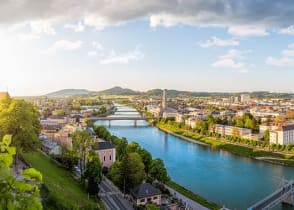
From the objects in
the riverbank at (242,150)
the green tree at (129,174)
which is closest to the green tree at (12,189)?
the green tree at (129,174)

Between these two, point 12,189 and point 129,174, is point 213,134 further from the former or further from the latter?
point 12,189

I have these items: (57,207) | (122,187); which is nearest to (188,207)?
(122,187)

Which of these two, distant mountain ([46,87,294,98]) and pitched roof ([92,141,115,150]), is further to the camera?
distant mountain ([46,87,294,98])

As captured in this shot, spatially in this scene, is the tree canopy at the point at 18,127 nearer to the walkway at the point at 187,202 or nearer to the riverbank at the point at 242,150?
the walkway at the point at 187,202

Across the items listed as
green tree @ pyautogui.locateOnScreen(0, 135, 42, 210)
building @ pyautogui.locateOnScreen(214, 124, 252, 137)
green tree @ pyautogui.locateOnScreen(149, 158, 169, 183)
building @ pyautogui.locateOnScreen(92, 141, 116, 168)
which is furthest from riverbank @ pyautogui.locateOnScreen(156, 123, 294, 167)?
green tree @ pyautogui.locateOnScreen(0, 135, 42, 210)

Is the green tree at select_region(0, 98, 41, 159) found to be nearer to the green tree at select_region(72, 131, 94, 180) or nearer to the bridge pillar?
the green tree at select_region(72, 131, 94, 180)

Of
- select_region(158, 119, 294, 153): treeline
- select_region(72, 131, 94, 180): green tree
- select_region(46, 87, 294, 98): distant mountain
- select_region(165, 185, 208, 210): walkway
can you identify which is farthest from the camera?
select_region(46, 87, 294, 98): distant mountain

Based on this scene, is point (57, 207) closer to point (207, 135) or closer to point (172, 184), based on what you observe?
point (172, 184)
